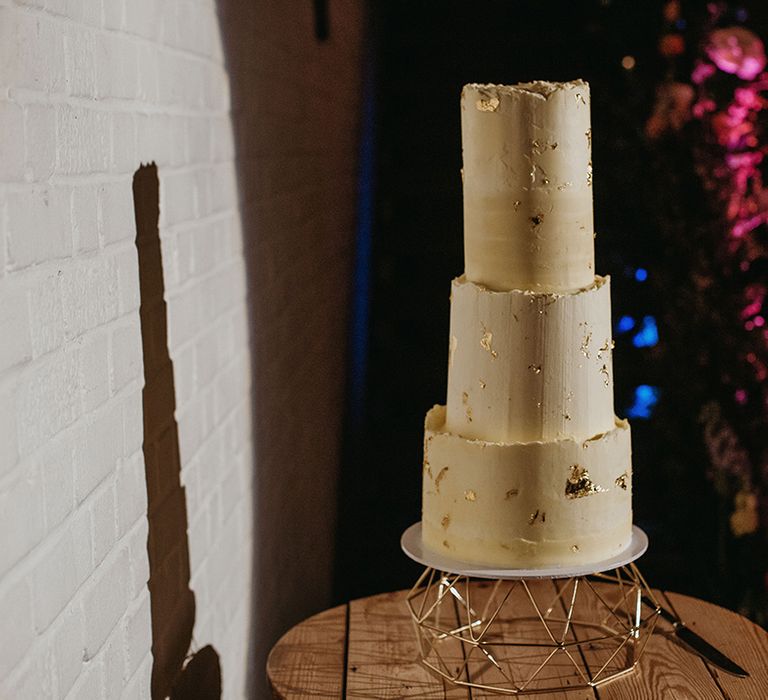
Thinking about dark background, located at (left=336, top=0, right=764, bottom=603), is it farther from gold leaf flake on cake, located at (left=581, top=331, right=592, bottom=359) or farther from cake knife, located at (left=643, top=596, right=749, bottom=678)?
gold leaf flake on cake, located at (left=581, top=331, right=592, bottom=359)

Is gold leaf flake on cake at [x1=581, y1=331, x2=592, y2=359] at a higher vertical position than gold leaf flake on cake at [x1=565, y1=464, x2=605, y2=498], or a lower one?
higher

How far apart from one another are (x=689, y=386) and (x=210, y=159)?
1444 mm

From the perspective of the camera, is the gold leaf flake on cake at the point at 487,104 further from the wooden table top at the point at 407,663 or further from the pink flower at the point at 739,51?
the pink flower at the point at 739,51

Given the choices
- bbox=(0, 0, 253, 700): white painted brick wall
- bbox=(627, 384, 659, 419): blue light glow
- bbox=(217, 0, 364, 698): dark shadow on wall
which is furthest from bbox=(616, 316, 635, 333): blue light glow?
bbox=(0, 0, 253, 700): white painted brick wall

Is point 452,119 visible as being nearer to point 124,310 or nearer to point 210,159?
point 210,159

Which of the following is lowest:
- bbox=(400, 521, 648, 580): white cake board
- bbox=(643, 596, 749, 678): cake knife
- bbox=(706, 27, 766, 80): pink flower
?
bbox=(643, 596, 749, 678): cake knife

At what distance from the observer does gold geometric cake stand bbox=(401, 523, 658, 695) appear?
1.46 meters

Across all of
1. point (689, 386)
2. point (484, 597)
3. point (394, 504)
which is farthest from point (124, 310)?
point (394, 504)

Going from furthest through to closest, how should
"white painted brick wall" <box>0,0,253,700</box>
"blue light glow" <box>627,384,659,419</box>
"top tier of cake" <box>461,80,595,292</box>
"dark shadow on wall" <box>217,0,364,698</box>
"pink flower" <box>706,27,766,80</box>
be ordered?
"blue light glow" <box>627,384,659,419</box>
"pink flower" <box>706,27,766,80</box>
"dark shadow on wall" <box>217,0,364,698</box>
"top tier of cake" <box>461,80,595,292</box>
"white painted brick wall" <box>0,0,253,700</box>

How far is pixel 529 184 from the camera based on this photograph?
1.35 m

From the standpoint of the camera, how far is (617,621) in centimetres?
169

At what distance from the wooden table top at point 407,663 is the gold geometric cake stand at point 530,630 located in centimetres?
2

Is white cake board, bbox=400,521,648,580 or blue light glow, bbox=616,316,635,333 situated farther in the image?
blue light glow, bbox=616,316,635,333

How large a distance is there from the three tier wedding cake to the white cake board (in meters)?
0.01
